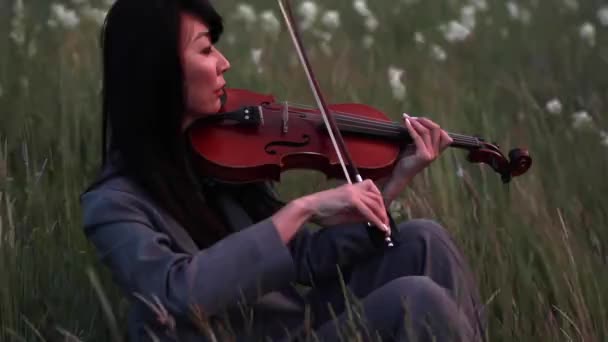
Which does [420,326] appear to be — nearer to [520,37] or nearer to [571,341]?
[571,341]

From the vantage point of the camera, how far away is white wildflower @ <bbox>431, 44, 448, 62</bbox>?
4.62 m

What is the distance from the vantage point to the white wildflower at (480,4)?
17.6 ft

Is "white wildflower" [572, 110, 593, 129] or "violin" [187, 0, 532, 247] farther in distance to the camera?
"white wildflower" [572, 110, 593, 129]

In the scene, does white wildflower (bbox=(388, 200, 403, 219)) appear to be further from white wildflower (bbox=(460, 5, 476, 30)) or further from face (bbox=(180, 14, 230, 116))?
white wildflower (bbox=(460, 5, 476, 30))

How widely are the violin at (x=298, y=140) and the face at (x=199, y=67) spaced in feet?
0.26

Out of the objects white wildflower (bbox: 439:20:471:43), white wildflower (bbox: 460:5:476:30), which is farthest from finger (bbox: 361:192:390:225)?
white wildflower (bbox: 460:5:476:30)

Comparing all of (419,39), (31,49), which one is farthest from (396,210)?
(419,39)

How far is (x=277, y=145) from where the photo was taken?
2.40m

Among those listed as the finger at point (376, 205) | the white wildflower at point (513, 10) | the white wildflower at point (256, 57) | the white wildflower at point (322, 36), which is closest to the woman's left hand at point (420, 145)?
the finger at point (376, 205)

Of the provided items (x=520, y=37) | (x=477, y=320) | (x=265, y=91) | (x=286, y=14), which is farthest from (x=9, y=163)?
(x=520, y=37)

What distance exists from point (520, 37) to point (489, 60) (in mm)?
455

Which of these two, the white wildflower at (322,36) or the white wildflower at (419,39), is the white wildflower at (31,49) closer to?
the white wildflower at (322,36)

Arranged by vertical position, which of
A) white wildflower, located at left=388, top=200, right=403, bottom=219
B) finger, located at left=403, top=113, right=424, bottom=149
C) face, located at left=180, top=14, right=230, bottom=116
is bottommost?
white wildflower, located at left=388, top=200, right=403, bottom=219

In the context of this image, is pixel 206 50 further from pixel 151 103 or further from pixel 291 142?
pixel 291 142
